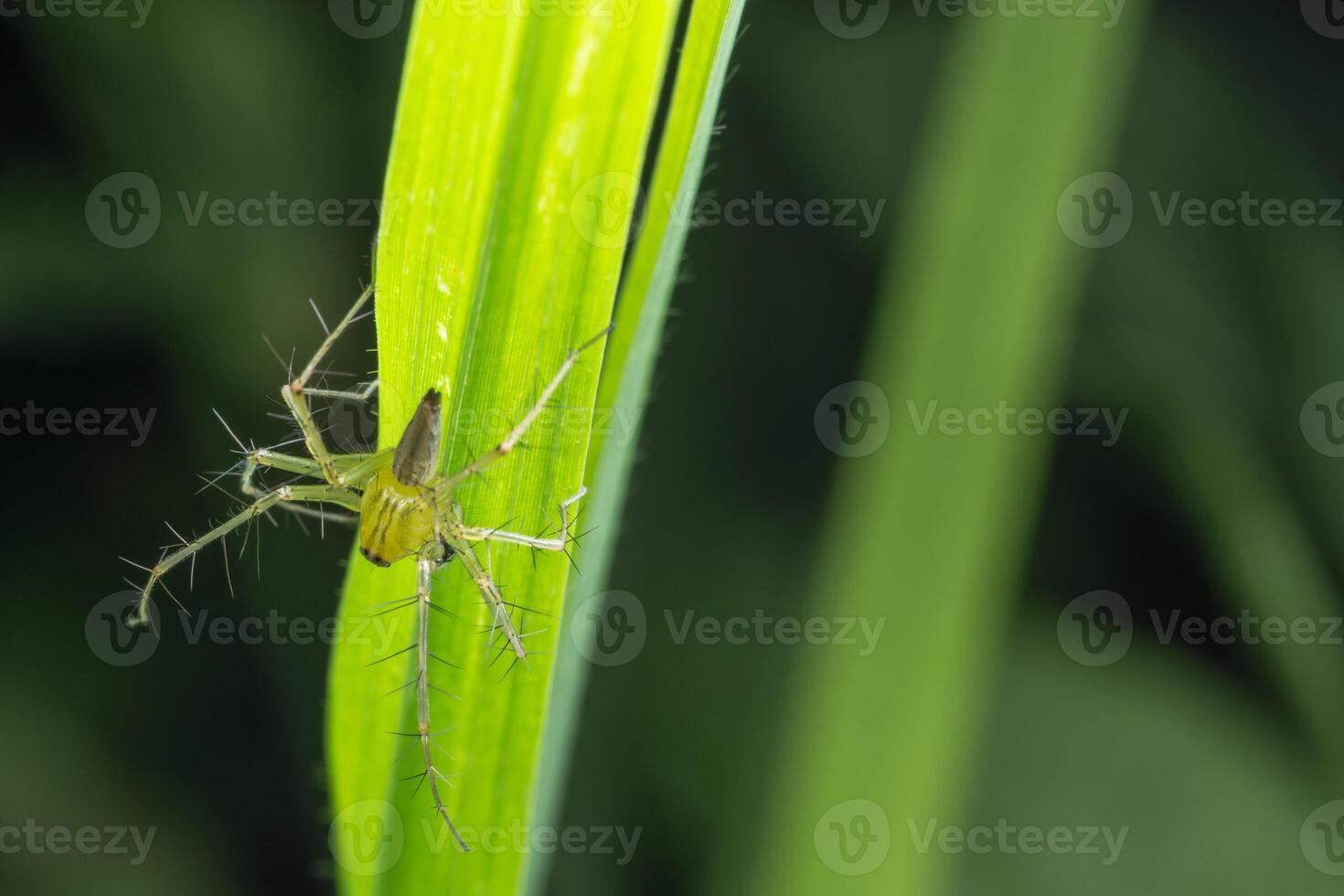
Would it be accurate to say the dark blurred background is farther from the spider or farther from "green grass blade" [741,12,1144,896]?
the spider

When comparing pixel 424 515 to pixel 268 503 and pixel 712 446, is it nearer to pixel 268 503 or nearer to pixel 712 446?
pixel 268 503

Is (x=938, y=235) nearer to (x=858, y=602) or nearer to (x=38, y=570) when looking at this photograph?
(x=858, y=602)

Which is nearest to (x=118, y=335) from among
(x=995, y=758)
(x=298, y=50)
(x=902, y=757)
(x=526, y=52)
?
(x=298, y=50)

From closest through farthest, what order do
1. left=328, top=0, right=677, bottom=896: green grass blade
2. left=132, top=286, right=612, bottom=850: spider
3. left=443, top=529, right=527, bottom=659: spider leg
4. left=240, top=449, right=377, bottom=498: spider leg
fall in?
left=328, top=0, right=677, bottom=896: green grass blade < left=132, top=286, right=612, bottom=850: spider < left=443, top=529, right=527, bottom=659: spider leg < left=240, top=449, right=377, bottom=498: spider leg

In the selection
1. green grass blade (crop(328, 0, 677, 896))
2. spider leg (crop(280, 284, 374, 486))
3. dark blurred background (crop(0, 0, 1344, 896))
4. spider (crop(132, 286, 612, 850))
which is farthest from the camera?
dark blurred background (crop(0, 0, 1344, 896))

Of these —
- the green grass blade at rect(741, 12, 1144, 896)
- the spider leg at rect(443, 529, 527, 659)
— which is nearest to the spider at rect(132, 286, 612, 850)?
the spider leg at rect(443, 529, 527, 659)
